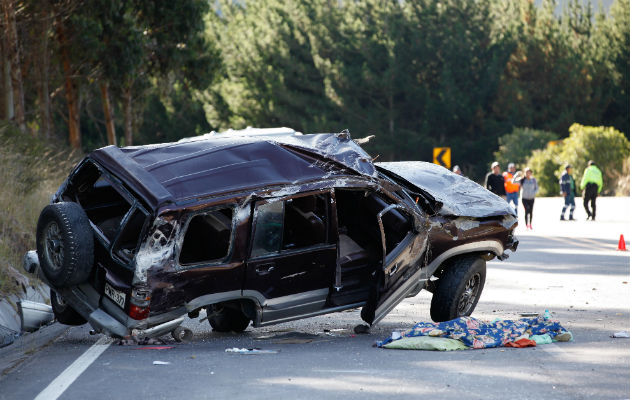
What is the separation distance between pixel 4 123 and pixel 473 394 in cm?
1783

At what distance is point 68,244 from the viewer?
28.4ft

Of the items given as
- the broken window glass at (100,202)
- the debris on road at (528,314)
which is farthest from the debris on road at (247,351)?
the debris on road at (528,314)

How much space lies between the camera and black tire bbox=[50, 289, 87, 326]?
9766 millimetres

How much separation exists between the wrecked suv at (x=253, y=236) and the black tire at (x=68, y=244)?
0.01m

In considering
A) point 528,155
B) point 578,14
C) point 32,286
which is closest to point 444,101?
point 528,155

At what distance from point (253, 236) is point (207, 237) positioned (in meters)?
0.61

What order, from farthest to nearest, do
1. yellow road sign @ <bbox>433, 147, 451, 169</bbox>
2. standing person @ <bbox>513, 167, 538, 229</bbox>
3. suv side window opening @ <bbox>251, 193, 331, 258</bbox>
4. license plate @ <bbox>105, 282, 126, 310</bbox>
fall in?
yellow road sign @ <bbox>433, 147, 451, 169</bbox> → standing person @ <bbox>513, 167, 538, 229</bbox> → suv side window opening @ <bbox>251, 193, 331, 258</bbox> → license plate @ <bbox>105, 282, 126, 310</bbox>

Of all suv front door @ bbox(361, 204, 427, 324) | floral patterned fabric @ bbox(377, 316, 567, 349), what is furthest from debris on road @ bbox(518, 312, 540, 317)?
suv front door @ bbox(361, 204, 427, 324)

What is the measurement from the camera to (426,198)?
10094 millimetres

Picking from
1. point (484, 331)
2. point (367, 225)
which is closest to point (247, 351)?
point (367, 225)

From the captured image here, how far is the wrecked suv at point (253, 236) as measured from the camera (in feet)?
27.8

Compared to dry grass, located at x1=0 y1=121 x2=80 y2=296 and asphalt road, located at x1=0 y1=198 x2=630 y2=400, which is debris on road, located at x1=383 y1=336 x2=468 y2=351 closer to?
asphalt road, located at x1=0 y1=198 x2=630 y2=400

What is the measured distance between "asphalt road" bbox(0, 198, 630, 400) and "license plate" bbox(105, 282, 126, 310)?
0.48 meters

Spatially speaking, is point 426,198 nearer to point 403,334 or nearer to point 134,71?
point 403,334
